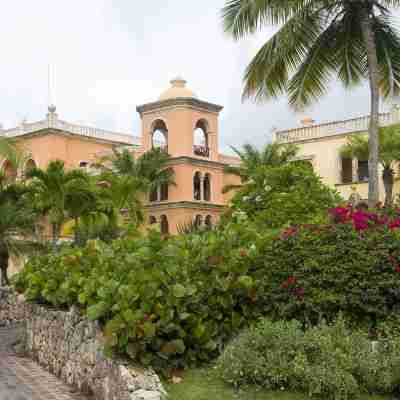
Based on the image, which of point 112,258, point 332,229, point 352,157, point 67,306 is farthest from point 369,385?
point 352,157

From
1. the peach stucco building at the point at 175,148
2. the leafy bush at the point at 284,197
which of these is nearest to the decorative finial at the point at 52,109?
the peach stucco building at the point at 175,148

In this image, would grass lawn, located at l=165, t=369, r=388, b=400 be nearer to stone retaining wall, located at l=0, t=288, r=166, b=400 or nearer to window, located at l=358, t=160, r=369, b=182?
stone retaining wall, located at l=0, t=288, r=166, b=400

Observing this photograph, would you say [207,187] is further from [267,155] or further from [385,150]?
[385,150]

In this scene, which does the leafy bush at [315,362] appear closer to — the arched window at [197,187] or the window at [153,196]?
the window at [153,196]

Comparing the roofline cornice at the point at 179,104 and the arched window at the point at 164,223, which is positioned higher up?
the roofline cornice at the point at 179,104

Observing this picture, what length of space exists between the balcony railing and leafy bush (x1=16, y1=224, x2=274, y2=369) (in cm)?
3054

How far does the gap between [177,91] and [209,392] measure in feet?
109

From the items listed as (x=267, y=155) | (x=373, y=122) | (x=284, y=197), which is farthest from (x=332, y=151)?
(x=373, y=122)

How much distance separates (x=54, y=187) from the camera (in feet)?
70.0

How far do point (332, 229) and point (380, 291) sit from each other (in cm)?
104

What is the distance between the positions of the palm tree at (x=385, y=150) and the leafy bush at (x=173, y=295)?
2306 centimetres

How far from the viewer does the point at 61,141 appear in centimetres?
4275

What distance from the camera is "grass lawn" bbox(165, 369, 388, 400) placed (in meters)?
7.34

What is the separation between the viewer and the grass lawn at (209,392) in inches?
289
